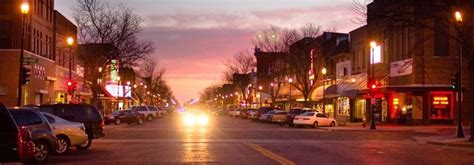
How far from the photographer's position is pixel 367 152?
23.5 meters

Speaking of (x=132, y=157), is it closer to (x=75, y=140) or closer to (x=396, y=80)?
(x=75, y=140)

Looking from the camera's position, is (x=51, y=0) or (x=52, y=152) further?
(x=51, y=0)

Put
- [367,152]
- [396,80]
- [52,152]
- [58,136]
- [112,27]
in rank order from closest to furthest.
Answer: [52,152], [58,136], [367,152], [396,80], [112,27]

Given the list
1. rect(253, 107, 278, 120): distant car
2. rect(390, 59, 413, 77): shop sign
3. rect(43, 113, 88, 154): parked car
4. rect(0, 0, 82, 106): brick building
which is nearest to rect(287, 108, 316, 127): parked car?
rect(390, 59, 413, 77): shop sign

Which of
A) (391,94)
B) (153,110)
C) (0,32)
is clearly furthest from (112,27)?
(391,94)

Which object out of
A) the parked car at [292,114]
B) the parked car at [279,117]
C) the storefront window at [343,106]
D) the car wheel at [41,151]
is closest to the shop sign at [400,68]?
the parked car at [292,114]

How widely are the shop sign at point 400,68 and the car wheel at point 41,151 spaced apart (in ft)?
114

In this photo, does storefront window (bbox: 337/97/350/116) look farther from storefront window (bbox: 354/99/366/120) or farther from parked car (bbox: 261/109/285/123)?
parked car (bbox: 261/109/285/123)

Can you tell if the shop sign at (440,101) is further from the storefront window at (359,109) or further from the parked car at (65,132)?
the parked car at (65,132)

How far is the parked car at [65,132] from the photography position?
2130 centimetres

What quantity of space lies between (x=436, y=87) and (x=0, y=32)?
1332 inches

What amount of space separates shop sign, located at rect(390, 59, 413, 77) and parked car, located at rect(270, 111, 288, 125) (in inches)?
406

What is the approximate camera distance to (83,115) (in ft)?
83.3

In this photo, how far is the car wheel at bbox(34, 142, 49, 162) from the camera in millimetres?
18453
